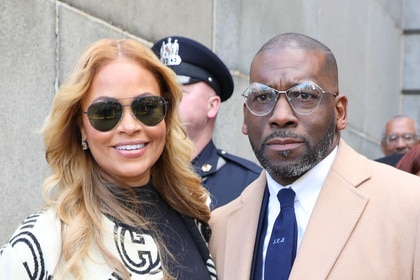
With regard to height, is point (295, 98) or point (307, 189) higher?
point (295, 98)

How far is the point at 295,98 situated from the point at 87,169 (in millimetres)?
841

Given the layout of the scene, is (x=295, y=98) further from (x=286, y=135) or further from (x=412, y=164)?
(x=412, y=164)

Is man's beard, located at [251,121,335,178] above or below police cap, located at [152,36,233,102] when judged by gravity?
below

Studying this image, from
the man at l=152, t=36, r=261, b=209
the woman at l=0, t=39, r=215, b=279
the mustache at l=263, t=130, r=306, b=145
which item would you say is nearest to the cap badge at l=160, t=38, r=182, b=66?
the man at l=152, t=36, r=261, b=209

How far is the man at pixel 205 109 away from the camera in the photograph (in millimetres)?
4773

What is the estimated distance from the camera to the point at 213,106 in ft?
16.4

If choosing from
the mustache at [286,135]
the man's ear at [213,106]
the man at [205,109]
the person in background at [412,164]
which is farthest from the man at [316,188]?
the man's ear at [213,106]

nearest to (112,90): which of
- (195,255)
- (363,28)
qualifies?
(195,255)

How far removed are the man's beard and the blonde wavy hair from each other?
0.52m

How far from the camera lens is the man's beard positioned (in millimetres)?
3121

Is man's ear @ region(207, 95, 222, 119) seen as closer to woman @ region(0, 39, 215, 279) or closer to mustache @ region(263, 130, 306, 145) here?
woman @ region(0, 39, 215, 279)

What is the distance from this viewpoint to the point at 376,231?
119 inches

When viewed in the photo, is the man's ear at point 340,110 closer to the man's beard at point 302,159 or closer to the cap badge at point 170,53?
the man's beard at point 302,159

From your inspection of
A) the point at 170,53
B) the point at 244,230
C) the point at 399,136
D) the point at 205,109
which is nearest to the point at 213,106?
the point at 205,109
